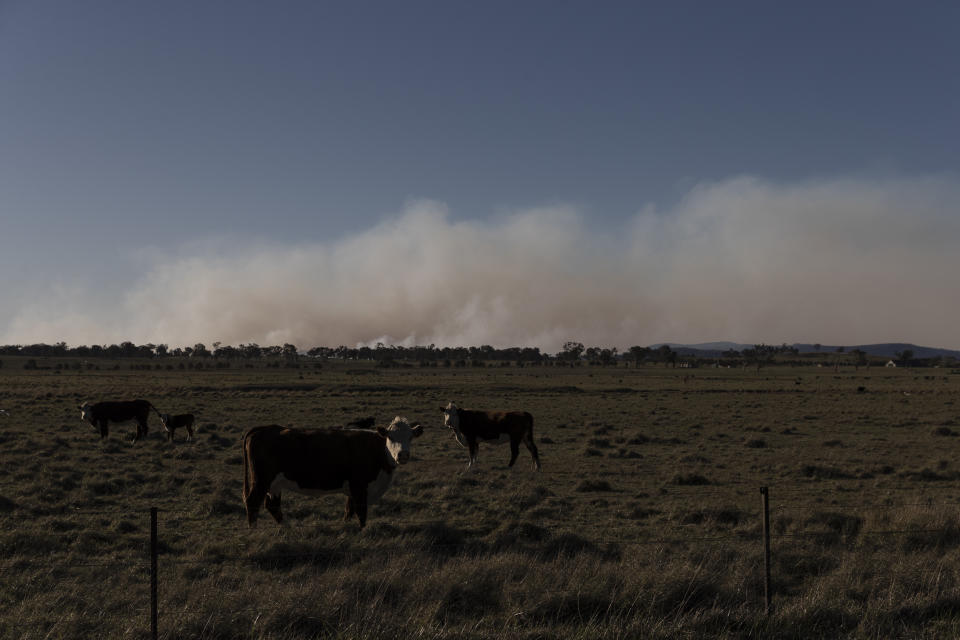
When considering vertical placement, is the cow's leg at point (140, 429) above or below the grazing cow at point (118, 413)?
below

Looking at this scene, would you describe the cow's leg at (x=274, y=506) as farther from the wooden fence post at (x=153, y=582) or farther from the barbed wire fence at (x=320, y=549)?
the wooden fence post at (x=153, y=582)

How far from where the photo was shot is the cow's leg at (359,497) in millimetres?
11055

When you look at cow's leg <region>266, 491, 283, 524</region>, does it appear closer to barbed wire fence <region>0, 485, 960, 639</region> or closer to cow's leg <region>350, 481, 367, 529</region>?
barbed wire fence <region>0, 485, 960, 639</region>

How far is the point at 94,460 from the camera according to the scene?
63.4 feet

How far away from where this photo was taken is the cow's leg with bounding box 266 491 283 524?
10895 millimetres

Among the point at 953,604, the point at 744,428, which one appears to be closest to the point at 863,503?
the point at 953,604

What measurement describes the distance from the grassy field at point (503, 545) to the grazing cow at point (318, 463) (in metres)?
0.62

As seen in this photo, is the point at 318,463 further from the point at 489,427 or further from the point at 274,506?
the point at 489,427

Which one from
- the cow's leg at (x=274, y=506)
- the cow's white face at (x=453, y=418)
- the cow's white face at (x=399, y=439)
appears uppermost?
the cow's white face at (x=399, y=439)

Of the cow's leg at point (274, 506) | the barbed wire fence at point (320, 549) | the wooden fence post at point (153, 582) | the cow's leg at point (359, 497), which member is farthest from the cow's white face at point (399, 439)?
the wooden fence post at point (153, 582)

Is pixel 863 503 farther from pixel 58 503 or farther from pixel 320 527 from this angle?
pixel 58 503

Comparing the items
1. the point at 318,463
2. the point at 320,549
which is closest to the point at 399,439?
the point at 318,463

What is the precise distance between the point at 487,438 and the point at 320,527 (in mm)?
9292

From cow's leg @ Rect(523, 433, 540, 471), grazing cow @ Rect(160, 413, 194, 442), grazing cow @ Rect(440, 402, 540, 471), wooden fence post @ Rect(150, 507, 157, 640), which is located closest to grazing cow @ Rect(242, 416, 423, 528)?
wooden fence post @ Rect(150, 507, 157, 640)
